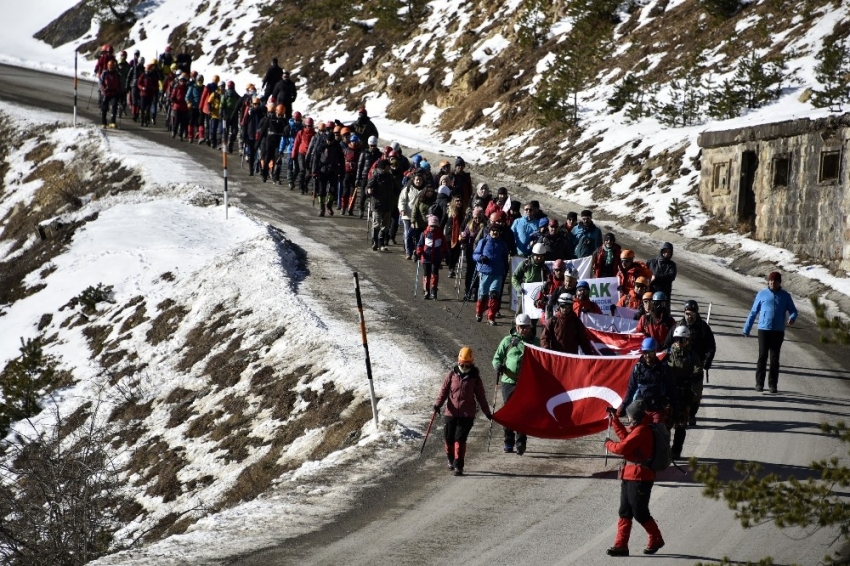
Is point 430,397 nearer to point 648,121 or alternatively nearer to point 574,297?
point 574,297

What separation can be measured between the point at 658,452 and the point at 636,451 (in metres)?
0.23

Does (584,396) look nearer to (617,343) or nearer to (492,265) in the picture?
(617,343)

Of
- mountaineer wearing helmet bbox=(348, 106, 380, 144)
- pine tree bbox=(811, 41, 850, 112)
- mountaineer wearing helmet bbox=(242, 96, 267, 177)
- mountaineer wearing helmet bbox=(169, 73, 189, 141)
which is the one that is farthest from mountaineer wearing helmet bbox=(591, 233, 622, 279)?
mountaineer wearing helmet bbox=(169, 73, 189, 141)

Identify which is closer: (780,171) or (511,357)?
(511,357)

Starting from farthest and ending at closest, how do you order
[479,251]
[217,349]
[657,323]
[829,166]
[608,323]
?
[829,166] < [217,349] < [479,251] < [608,323] < [657,323]

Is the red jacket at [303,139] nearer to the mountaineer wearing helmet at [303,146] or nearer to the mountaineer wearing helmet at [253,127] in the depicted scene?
the mountaineer wearing helmet at [303,146]

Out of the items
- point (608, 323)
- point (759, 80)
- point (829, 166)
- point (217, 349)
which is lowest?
point (217, 349)

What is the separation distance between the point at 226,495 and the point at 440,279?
877 cm

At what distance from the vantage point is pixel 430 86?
42156 mm

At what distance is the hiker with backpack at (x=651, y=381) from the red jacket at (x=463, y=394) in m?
1.61

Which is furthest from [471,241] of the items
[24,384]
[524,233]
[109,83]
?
[109,83]

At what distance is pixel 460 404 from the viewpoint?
12227 millimetres

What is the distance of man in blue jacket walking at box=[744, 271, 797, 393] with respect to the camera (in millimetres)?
15250

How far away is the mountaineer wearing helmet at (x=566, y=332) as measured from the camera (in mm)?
14250
